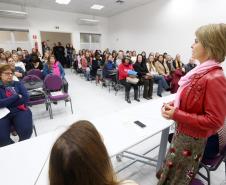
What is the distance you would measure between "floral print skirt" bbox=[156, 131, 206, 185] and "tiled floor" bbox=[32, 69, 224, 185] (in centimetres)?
58

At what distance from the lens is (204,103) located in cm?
98

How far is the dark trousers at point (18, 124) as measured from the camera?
2.05 metres

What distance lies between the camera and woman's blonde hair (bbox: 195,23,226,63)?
3.11ft

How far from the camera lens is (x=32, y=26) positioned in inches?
335

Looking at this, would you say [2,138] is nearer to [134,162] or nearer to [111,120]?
[111,120]

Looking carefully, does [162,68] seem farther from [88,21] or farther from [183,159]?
[88,21]

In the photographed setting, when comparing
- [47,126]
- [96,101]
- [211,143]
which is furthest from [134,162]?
[96,101]

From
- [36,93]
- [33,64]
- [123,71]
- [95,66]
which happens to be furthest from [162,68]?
[33,64]

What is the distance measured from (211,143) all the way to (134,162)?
0.88m

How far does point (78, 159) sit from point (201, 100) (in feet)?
2.69

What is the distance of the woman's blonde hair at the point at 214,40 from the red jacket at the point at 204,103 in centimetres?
8

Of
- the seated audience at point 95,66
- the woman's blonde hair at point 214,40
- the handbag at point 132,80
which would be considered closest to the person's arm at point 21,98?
the woman's blonde hair at point 214,40

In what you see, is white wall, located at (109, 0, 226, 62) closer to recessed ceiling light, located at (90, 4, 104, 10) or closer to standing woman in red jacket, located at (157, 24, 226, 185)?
recessed ceiling light, located at (90, 4, 104, 10)

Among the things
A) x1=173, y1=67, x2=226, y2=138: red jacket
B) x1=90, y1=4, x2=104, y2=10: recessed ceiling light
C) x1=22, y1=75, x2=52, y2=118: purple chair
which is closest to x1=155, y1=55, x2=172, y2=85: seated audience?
x1=22, y1=75, x2=52, y2=118: purple chair
